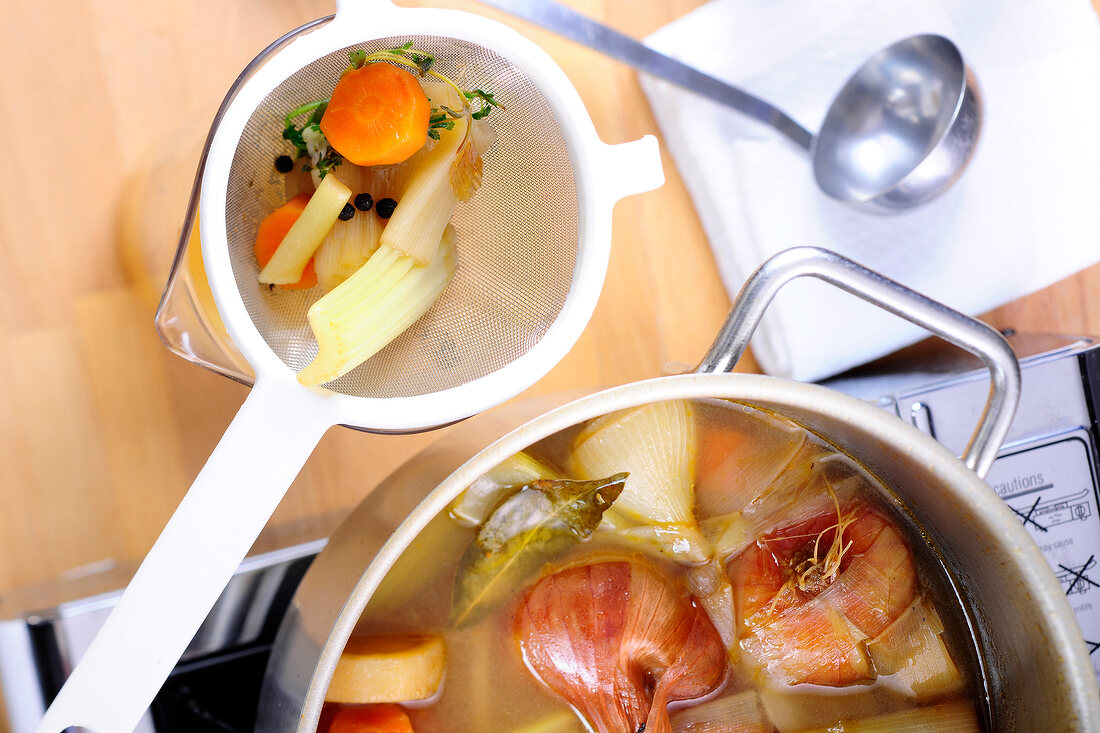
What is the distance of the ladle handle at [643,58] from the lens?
21.5 inches

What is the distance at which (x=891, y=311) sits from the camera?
16.3 inches

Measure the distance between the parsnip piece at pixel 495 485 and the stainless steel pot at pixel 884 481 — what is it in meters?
0.02

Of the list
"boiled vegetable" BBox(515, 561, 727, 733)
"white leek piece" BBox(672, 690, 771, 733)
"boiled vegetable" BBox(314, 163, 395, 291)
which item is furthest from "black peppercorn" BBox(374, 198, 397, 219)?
"white leek piece" BBox(672, 690, 771, 733)

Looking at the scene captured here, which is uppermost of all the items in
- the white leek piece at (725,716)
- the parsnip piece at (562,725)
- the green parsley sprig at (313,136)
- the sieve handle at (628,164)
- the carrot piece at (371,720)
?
the green parsley sprig at (313,136)

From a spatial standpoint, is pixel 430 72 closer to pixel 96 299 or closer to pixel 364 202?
pixel 364 202

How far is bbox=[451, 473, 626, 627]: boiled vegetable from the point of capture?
1.42ft

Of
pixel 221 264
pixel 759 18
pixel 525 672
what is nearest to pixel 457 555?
pixel 525 672

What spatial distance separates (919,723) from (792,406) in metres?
0.26

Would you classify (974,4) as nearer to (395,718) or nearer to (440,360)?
(440,360)

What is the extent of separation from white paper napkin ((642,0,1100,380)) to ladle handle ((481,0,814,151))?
0.01m

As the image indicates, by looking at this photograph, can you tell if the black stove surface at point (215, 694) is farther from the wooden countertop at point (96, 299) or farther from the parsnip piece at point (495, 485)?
the parsnip piece at point (495, 485)

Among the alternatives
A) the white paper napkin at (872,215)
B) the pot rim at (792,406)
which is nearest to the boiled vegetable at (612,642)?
the pot rim at (792,406)

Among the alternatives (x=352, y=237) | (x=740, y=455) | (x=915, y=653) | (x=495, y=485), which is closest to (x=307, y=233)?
(x=352, y=237)

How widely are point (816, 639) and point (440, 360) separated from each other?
267 millimetres
